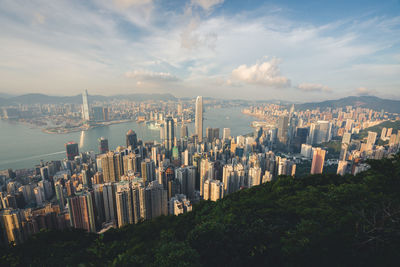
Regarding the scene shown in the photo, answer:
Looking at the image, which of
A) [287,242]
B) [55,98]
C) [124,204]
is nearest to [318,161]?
[124,204]

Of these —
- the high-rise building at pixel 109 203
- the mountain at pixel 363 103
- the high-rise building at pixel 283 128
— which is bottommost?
the high-rise building at pixel 109 203

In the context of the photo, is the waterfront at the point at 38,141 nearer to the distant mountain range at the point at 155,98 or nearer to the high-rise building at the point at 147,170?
the distant mountain range at the point at 155,98

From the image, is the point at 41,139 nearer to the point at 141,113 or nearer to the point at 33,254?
the point at 141,113

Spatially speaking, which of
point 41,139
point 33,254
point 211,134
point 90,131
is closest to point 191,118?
point 211,134

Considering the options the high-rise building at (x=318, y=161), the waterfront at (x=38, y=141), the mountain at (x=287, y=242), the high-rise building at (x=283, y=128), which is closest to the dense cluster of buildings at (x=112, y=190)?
the high-rise building at (x=318, y=161)

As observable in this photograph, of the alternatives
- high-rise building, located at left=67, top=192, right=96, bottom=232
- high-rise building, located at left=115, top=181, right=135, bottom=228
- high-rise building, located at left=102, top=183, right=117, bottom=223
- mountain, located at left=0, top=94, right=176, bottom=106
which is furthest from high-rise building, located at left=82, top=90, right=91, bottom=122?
high-rise building, located at left=115, top=181, right=135, bottom=228

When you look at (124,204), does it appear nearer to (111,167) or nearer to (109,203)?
(109,203)

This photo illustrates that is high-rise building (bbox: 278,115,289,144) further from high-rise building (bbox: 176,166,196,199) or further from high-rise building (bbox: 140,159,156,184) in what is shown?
high-rise building (bbox: 140,159,156,184)

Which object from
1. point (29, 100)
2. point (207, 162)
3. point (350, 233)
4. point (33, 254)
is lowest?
point (207, 162)

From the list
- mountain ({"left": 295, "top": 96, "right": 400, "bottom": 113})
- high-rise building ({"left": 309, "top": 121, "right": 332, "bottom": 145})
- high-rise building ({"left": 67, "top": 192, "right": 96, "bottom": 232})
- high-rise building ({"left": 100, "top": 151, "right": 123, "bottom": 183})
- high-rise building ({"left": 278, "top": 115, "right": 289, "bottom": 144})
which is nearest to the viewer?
high-rise building ({"left": 67, "top": 192, "right": 96, "bottom": 232})
